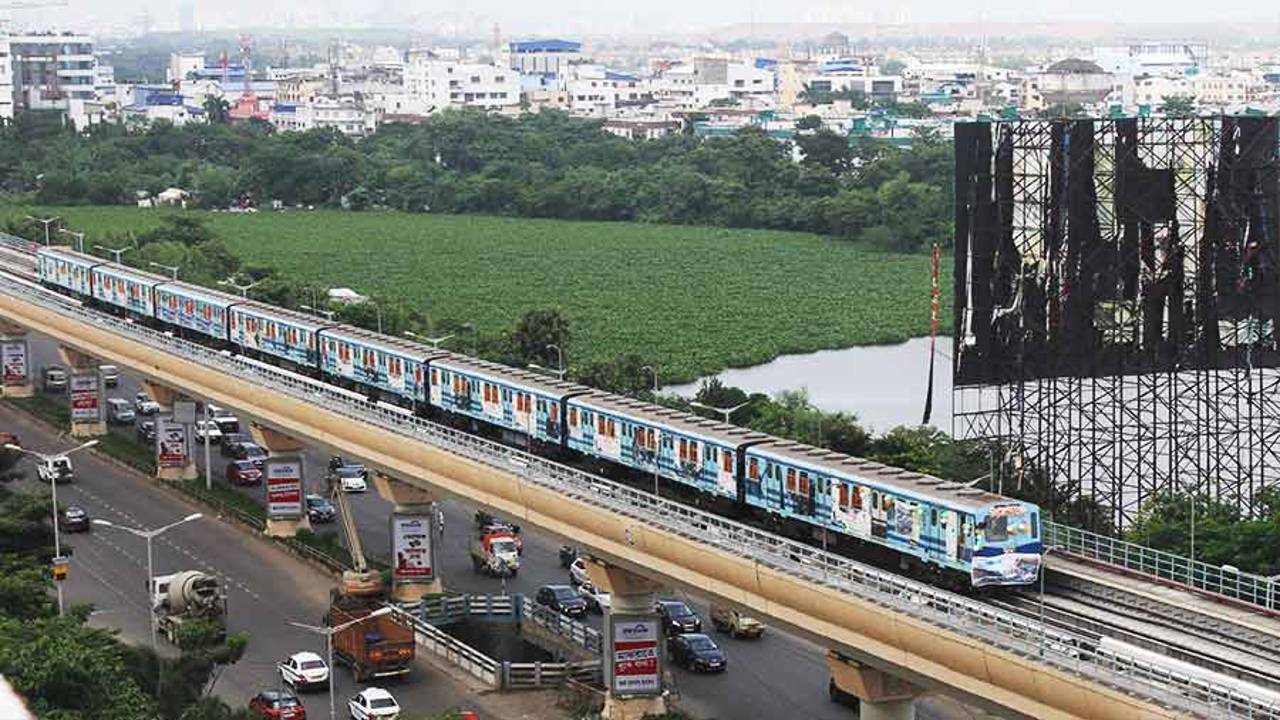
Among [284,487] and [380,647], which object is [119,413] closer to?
[284,487]

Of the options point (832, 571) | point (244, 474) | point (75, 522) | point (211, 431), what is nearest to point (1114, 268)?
point (832, 571)

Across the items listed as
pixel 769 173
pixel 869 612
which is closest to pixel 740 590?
pixel 869 612

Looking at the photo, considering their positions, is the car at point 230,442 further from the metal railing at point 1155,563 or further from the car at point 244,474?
the metal railing at point 1155,563

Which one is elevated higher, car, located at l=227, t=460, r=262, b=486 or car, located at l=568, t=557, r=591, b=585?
car, located at l=568, t=557, r=591, b=585

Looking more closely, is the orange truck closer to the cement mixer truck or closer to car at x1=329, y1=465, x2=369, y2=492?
the cement mixer truck

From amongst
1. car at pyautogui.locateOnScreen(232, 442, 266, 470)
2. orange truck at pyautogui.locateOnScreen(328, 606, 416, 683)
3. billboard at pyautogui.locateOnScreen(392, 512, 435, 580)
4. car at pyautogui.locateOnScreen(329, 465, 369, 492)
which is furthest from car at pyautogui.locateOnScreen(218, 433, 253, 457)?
orange truck at pyautogui.locateOnScreen(328, 606, 416, 683)
